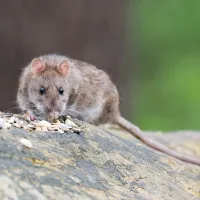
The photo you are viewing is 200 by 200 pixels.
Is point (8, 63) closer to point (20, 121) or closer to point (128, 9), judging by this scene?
point (128, 9)

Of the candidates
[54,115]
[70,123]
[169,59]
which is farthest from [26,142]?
[169,59]

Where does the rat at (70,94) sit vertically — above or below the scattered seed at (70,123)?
below

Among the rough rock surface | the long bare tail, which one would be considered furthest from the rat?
the rough rock surface

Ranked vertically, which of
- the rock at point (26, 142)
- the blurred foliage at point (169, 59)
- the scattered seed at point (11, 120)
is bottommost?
the blurred foliage at point (169, 59)

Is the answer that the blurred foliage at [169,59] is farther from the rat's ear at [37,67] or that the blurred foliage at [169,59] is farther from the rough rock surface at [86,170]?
the rough rock surface at [86,170]

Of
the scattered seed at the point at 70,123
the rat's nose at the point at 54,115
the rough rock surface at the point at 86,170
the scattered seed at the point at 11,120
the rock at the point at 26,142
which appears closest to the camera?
the rough rock surface at the point at 86,170

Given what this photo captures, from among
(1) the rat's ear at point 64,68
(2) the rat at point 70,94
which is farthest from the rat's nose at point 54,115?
(1) the rat's ear at point 64,68
